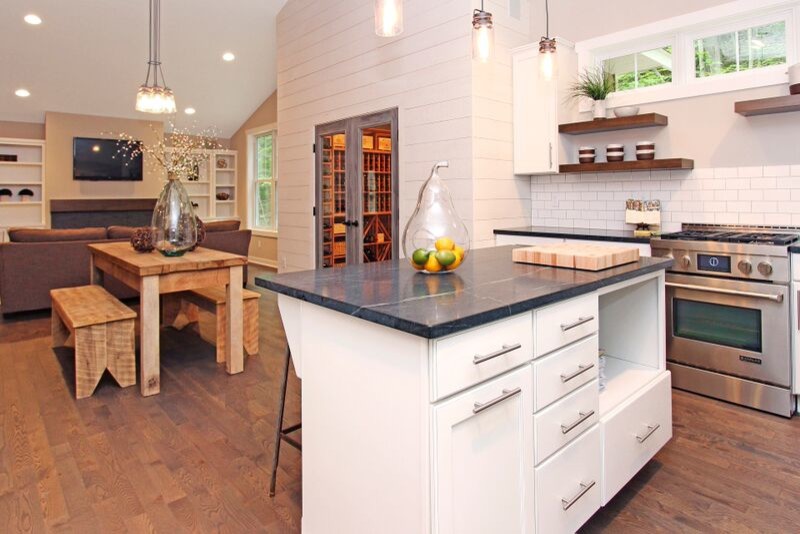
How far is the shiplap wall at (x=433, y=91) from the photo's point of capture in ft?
14.2

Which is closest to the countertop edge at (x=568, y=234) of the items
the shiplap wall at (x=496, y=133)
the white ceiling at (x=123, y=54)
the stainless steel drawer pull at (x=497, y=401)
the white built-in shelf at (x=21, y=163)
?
the shiplap wall at (x=496, y=133)

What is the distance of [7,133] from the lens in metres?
8.45

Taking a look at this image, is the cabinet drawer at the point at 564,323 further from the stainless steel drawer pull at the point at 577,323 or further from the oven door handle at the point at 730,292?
the oven door handle at the point at 730,292

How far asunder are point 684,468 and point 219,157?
972 cm

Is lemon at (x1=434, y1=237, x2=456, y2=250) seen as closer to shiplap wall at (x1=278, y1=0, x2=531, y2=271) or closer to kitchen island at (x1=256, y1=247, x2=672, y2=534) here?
kitchen island at (x1=256, y1=247, x2=672, y2=534)

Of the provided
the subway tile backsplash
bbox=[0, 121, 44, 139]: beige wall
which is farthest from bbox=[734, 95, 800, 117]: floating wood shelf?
bbox=[0, 121, 44, 139]: beige wall

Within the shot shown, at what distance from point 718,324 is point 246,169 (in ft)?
28.7

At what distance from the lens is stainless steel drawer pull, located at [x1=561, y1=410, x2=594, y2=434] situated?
174cm

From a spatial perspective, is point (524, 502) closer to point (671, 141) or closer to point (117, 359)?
point (117, 359)

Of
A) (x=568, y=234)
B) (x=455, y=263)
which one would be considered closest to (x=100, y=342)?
(x=455, y=263)

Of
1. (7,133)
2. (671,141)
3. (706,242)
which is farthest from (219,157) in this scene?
(706,242)

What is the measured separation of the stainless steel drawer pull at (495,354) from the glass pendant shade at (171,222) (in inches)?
119

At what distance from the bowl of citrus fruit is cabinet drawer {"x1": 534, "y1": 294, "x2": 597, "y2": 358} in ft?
1.47

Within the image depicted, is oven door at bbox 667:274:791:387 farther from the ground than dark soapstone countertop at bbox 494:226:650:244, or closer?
closer
